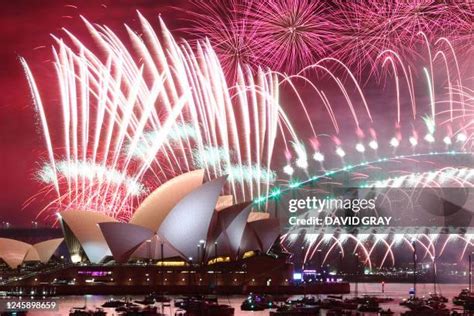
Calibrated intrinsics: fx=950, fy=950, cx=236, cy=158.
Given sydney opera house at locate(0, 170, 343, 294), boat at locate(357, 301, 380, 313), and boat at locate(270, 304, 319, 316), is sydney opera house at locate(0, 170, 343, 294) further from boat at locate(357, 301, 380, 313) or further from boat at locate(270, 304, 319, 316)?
boat at locate(270, 304, 319, 316)

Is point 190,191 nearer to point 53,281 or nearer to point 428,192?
point 53,281

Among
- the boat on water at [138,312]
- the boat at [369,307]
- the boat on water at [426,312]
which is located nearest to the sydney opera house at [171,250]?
the boat at [369,307]

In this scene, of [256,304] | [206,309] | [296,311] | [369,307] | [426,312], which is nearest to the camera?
[296,311]

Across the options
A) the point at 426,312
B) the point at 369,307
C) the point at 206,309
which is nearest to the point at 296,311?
the point at 206,309

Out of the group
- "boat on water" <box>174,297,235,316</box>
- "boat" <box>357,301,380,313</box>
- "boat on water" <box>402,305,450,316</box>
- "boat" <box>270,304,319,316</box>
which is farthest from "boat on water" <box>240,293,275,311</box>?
"boat on water" <box>402,305,450,316</box>

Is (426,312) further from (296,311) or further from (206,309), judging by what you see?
(206,309)

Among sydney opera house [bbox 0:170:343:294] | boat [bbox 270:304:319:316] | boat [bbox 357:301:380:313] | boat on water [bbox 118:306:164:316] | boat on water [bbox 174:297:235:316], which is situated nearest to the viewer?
boat on water [bbox 118:306:164:316]

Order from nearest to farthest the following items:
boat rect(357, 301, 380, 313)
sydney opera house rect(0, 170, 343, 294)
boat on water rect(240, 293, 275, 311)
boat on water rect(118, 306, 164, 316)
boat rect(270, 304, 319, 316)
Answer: boat on water rect(118, 306, 164, 316)
boat rect(270, 304, 319, 316)
boat on water rect(240, 293, 275, 311)
boat rect(357, 301, 380, 313)
sydney opera house rect(0, 170, 343, 294)

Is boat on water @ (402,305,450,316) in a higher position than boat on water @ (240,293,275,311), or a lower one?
lower

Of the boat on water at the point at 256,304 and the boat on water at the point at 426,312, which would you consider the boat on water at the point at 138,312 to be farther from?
the boat on water at the point at 426,312
